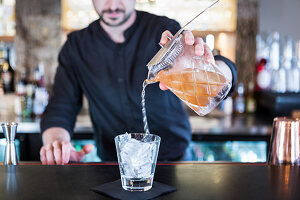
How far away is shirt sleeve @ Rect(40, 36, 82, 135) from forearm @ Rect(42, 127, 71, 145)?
0.09 feet

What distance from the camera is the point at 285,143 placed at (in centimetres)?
120

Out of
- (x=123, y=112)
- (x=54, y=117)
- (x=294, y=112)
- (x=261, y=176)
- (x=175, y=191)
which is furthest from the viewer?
(x=294, y=112)

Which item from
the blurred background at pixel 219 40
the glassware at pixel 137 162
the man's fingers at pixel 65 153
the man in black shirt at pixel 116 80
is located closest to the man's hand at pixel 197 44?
the glassware at pixel 137 162

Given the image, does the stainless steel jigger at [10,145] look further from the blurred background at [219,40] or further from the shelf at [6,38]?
the shelf at [6,38]

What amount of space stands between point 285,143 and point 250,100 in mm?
2178

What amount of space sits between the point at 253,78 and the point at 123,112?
1801mm

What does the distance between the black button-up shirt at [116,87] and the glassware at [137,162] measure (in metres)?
0.95

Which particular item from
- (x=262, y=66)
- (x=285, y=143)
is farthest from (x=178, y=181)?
(x=262, y=66)

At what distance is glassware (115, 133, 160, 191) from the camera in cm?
90

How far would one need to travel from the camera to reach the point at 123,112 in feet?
6.30

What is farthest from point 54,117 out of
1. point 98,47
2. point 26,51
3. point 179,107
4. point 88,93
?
point 26,51

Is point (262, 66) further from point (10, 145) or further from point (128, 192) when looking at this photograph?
point (128, 192)

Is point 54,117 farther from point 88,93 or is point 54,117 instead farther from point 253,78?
point 253,78

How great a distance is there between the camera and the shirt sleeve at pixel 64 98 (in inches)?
70.4
